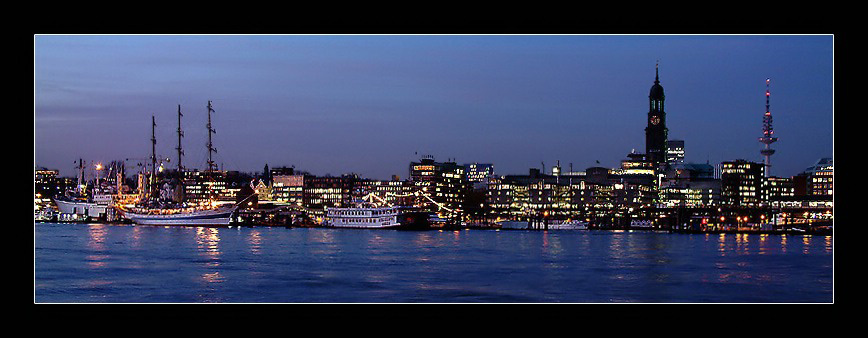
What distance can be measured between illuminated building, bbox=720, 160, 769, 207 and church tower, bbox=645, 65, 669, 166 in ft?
51.1

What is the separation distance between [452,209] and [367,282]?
48.5m

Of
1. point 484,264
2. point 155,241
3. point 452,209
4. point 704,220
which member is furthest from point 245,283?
point 452,209

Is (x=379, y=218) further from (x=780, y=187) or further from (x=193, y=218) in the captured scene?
(x=780, y=187)

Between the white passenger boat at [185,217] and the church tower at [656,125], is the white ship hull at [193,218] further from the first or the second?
the church tower at [656,125]

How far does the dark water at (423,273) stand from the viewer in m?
17.4

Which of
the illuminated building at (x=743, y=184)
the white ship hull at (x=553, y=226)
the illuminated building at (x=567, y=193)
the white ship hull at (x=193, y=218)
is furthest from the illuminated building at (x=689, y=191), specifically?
the white ship hull at (x=193, y=218)

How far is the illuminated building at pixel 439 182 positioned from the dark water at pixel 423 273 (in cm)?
3662

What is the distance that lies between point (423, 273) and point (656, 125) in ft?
236

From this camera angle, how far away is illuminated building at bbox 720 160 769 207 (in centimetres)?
6969

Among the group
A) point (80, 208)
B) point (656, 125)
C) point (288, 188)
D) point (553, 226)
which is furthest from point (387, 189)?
point (656, 125)

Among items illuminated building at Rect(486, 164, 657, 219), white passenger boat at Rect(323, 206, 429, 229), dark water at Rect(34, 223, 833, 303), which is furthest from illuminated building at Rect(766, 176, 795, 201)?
dark water at Rect(34, 223, 833, 303)

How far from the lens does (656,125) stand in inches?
3563

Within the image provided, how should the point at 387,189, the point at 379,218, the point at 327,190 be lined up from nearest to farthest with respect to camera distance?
the point at 379,218 < the point at 387,189 < the point at 327,190
